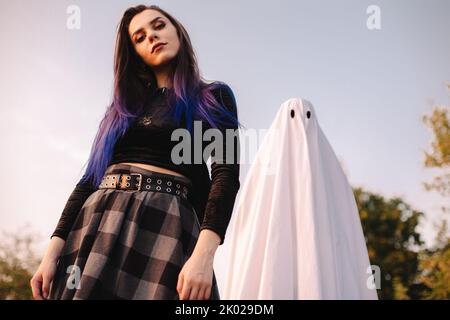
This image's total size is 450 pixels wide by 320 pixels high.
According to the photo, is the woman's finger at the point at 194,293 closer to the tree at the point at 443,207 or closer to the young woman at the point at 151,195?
the young woman at the point at 151,195

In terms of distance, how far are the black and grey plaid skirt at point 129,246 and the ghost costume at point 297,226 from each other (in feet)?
1.52

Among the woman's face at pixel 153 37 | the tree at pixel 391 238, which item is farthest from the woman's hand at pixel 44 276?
the tree at pixel 391 238

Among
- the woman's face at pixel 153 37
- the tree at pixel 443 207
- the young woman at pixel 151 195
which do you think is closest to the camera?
the young woman at pixel 151 195

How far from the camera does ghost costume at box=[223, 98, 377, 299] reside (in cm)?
249

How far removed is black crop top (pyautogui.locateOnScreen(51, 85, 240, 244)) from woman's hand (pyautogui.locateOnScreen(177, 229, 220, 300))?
21cm

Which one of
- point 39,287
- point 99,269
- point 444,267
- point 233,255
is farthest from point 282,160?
point 444,267

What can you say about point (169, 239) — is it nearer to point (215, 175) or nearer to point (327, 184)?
point (215, 175)

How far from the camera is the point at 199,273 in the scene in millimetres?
1958

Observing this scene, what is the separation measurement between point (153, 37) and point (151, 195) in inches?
37.2

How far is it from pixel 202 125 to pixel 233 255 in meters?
0.96

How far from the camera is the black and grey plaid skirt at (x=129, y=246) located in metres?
2.12

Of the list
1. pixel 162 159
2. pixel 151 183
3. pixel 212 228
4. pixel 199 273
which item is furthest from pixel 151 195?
pixel 199 273

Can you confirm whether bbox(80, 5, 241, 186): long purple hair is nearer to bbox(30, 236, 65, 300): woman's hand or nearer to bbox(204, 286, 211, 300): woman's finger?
bbox(30, 236, 65, 300): woman's hand

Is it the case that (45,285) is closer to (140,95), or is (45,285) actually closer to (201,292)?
(201,292)
